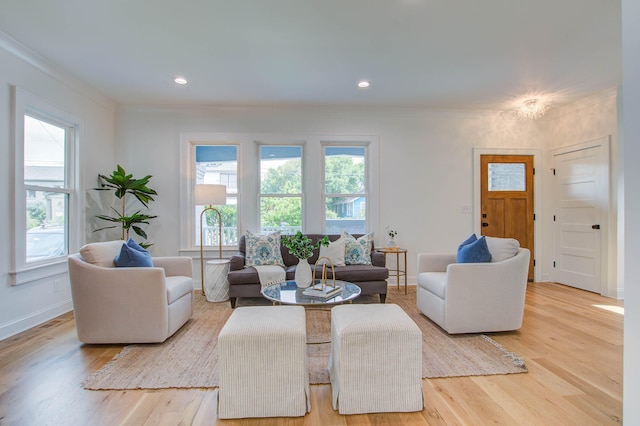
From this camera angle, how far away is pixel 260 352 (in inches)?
61.7

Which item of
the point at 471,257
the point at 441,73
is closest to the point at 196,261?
the point at 471,257

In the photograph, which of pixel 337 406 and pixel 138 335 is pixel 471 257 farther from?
pixel 138 335

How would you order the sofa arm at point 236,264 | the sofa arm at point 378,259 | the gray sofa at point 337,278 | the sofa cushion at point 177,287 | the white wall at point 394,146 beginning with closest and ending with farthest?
the sofa cushion at point 177,287, the gray sofa at point 337,278, the sofa arm at point 236,264, the sofa arm at point 378,259, the white wall at point 394,146

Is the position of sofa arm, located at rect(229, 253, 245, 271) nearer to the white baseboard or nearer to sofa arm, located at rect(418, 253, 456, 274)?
the white baseboard

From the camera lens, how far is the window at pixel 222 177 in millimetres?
4363

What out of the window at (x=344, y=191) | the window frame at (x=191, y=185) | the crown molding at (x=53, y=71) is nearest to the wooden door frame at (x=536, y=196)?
the window at (x=344, y=191)

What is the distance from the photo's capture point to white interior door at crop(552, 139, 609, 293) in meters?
3.91

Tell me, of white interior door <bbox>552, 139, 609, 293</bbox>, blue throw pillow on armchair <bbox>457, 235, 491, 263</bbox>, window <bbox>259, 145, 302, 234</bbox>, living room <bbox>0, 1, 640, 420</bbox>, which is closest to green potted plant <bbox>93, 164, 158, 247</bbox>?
living room <bbox>0, 1, 640, 420</bbox>

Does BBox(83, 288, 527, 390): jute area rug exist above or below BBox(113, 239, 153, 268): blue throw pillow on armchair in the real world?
below

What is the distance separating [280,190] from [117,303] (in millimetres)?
2514

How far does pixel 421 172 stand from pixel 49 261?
467cm

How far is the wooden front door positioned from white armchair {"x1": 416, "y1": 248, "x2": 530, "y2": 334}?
205 cm

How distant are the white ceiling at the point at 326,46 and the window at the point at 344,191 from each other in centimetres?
86

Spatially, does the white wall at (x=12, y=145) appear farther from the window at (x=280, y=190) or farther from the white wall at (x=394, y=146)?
the window at (x=280, y=190)
